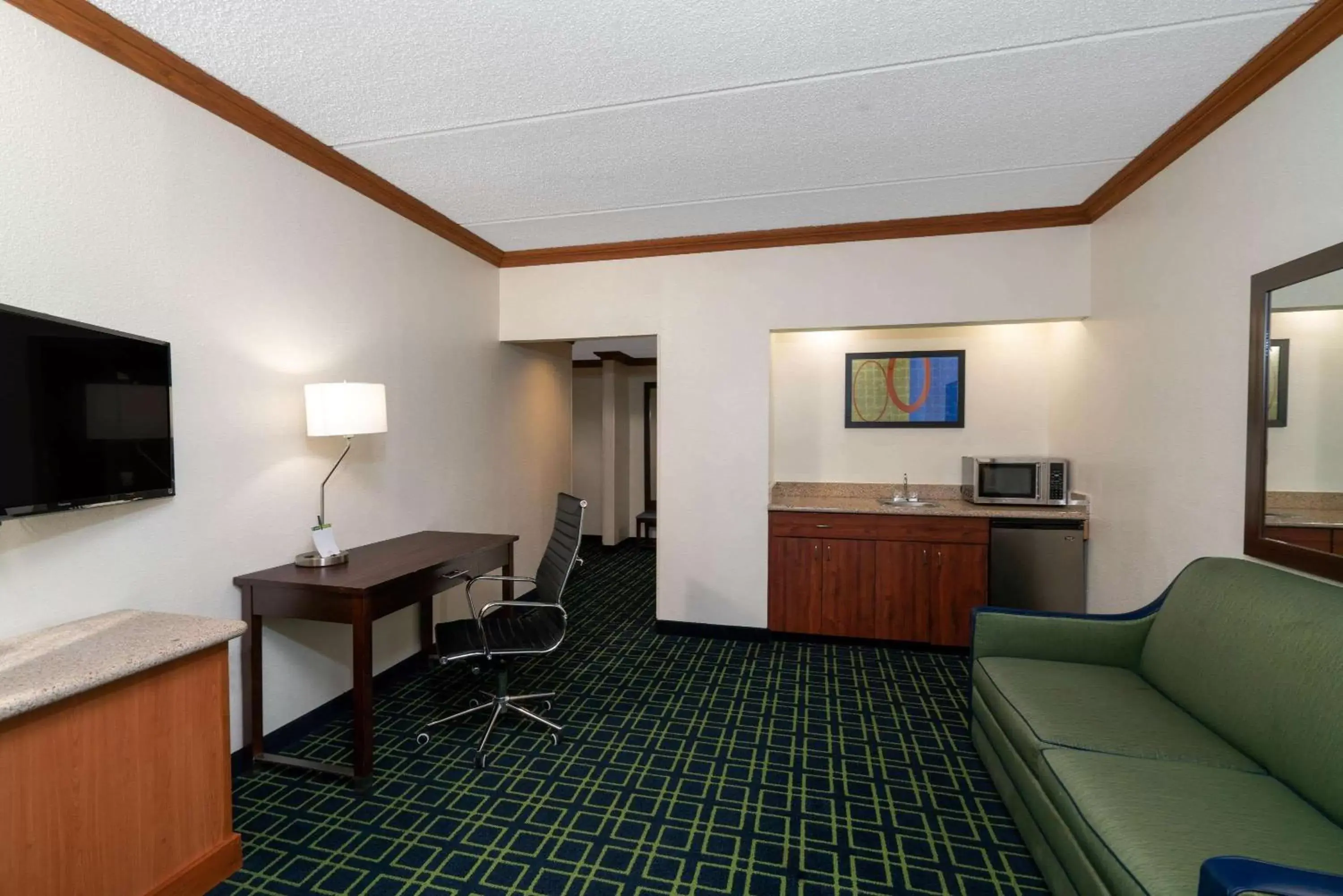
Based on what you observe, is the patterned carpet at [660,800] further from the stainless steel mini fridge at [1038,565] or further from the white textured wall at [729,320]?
the white textured wall at [729,320]

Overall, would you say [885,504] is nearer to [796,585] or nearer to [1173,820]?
[796,585]

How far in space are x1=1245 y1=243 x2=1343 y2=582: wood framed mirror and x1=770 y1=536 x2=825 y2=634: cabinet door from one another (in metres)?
2.01

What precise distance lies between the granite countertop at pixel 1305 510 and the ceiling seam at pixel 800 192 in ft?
5.36

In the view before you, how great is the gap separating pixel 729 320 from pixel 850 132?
1471mm

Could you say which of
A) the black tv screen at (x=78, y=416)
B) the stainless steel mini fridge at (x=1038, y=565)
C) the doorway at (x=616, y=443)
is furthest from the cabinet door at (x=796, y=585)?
the doorway at (x=616, y=443)

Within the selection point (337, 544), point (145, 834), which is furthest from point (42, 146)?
point (145, 834)

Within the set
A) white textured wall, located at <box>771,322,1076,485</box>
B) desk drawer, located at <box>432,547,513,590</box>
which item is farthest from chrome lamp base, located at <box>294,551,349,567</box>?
white textured wall, located at <box>771,322,1076,485</box>

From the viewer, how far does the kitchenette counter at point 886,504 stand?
3438 millimetres

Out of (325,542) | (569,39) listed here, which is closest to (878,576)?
(325,542)

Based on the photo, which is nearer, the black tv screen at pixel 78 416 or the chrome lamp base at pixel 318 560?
the black tv screen at pixel 78 416

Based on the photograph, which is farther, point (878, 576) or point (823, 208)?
point (878, 576)

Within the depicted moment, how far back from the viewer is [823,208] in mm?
3322

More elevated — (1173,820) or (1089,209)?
(1089,209)

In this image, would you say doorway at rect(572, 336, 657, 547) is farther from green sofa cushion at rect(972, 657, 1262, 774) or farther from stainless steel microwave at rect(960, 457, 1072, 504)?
green sofa cushion at rect(972, 657, 1262, 774)
